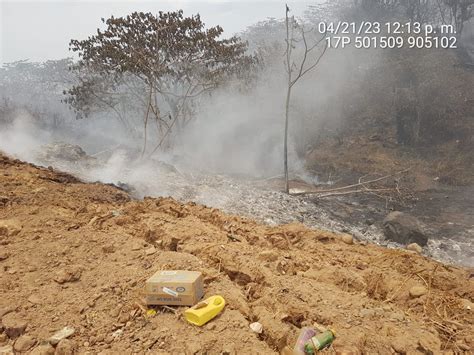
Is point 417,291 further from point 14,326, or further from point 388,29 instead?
point 388,29

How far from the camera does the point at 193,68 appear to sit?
489 inches

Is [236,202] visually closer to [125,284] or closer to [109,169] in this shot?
[109,169]

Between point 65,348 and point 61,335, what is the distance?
15 cm

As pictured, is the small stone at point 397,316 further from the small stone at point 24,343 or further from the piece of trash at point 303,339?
the small stone at point 24,343

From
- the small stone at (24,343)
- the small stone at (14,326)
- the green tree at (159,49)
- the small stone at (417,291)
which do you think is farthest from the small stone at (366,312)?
the green tree at (159,49)

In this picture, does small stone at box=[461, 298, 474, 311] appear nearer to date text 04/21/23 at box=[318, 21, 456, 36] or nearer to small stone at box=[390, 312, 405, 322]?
small stone at box=[390, 312, 405, 322]

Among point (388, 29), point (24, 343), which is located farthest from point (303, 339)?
point (388, 29)

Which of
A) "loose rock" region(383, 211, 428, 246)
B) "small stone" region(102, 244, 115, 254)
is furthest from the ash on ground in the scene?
"small stone" region(102, 244, 115, 254)

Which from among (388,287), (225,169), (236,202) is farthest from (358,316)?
(225,169)

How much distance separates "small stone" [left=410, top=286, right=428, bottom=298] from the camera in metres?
2.71

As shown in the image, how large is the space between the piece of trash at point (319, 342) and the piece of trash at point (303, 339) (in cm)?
2

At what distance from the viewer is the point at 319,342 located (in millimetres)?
2000

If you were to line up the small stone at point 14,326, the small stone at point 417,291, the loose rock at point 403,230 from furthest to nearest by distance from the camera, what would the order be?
the loose rock at point 403,230, the small stone at point 417,291, the small stone at point 14,326

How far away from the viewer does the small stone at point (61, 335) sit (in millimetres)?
2127
